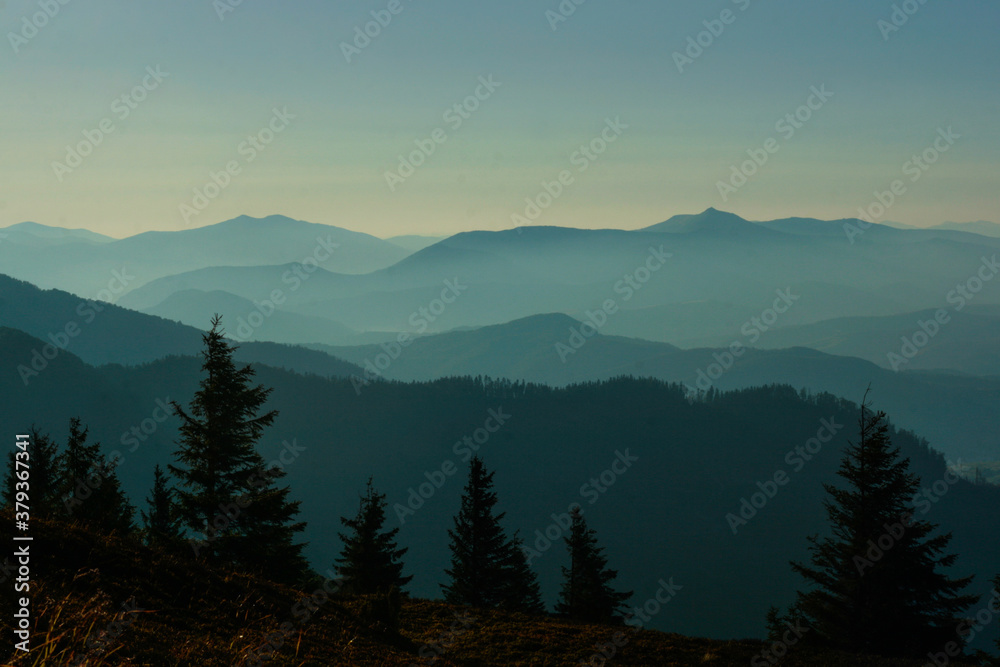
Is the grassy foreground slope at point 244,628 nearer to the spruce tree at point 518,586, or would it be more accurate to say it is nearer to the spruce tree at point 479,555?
the spruce tree at point 479,555

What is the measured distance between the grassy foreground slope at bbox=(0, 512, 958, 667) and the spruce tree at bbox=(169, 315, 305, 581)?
19.7ft

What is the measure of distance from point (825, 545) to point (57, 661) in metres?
26.6

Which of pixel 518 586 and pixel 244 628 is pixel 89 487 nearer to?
pixel 244 628

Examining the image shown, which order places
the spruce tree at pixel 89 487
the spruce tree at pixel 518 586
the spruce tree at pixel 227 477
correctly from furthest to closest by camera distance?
the spruce tree at pixel 518 586 < the spruce tree at pixel 89 487 < the spruce tree at pixel 227 477

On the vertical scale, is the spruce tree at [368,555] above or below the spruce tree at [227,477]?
below

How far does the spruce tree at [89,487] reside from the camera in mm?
30078

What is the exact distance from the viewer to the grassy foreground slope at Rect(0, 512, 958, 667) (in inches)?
353

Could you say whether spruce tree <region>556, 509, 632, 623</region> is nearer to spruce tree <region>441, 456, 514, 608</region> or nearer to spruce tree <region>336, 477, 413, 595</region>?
spruce tree <region>441, 456, 514, 608</region>

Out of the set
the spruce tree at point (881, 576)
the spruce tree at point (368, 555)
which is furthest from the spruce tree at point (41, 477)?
the spruce tree at point (881, 576)

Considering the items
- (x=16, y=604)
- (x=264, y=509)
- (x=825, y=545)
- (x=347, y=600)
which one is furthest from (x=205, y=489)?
(x=825, y=545)

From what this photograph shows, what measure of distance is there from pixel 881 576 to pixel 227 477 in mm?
25819

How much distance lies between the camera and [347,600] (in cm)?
2002

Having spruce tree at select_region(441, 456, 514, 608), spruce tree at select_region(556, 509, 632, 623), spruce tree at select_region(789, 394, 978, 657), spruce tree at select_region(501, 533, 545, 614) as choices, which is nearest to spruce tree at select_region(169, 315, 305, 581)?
spruce tree at select_region(441, 456, 514, 608)

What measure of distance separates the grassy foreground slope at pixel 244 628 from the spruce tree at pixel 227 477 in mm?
6014
